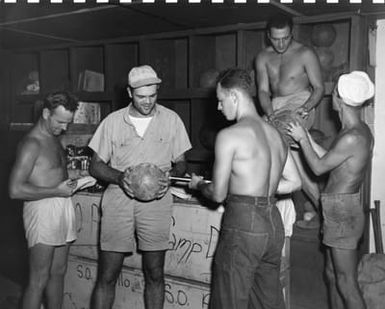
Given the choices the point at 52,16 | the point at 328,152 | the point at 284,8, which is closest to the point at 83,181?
the point at 328,152

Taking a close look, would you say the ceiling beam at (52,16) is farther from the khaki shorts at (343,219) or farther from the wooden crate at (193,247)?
the khaki shorts at (343,219)

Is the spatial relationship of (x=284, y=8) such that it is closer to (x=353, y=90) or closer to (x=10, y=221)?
(x=353, y=90)

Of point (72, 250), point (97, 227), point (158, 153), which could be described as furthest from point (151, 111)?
point (72, 250)

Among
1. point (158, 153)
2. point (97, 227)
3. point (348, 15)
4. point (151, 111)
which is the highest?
point (348, 15)

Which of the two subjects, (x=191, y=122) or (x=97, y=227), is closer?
(x=97, y=227)

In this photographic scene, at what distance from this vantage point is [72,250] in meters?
4.41

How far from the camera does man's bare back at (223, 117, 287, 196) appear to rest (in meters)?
2.67

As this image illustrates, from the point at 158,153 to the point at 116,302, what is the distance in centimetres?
159

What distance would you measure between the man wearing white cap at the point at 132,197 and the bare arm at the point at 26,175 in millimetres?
442

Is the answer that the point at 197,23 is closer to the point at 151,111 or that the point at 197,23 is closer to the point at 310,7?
the point at 310,7

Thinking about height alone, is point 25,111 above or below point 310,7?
below

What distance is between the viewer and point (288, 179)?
3.18m

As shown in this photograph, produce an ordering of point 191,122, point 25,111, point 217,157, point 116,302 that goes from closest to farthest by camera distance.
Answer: point 217,157 < point 116,302 < point 191,122 < point 25,111

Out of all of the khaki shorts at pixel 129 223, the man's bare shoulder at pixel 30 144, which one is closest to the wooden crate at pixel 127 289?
the khaki shorts at pixel 129 223
